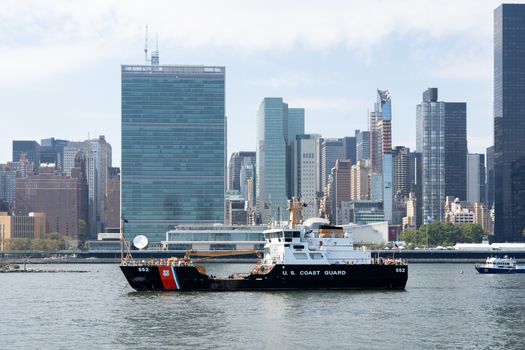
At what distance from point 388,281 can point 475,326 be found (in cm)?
2733

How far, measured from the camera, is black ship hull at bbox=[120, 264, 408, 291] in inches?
3903

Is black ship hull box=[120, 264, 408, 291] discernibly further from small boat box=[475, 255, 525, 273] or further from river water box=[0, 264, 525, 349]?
small boat box=[475, 255, 525, 273]

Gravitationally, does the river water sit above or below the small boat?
above

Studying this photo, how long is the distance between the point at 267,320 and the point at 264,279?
857 inches

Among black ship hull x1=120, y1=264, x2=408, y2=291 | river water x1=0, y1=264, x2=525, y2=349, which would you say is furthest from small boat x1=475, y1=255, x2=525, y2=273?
black ship hull x1=120, y1=264, x2=408, y2=291

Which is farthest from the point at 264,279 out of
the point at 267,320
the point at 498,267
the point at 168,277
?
the point at 498,267

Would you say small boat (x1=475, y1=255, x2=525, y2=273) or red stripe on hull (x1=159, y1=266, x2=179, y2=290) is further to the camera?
small boat (x1=475, y1=255, x2=525, y2=273)

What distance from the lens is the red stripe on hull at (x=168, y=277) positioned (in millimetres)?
99125

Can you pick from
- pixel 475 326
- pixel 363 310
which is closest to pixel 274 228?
pixel 363 310

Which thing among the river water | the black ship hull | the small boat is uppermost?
the black ship hull

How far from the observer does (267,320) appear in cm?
7762

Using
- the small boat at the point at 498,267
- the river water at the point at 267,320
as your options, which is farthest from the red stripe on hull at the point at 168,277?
the small boat at the point at 498,267

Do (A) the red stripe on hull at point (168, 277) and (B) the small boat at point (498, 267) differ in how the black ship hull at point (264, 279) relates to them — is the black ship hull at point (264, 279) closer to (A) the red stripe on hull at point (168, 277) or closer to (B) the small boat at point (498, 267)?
(A) the red stripe on hull at point (168, 277)

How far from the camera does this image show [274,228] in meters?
104
